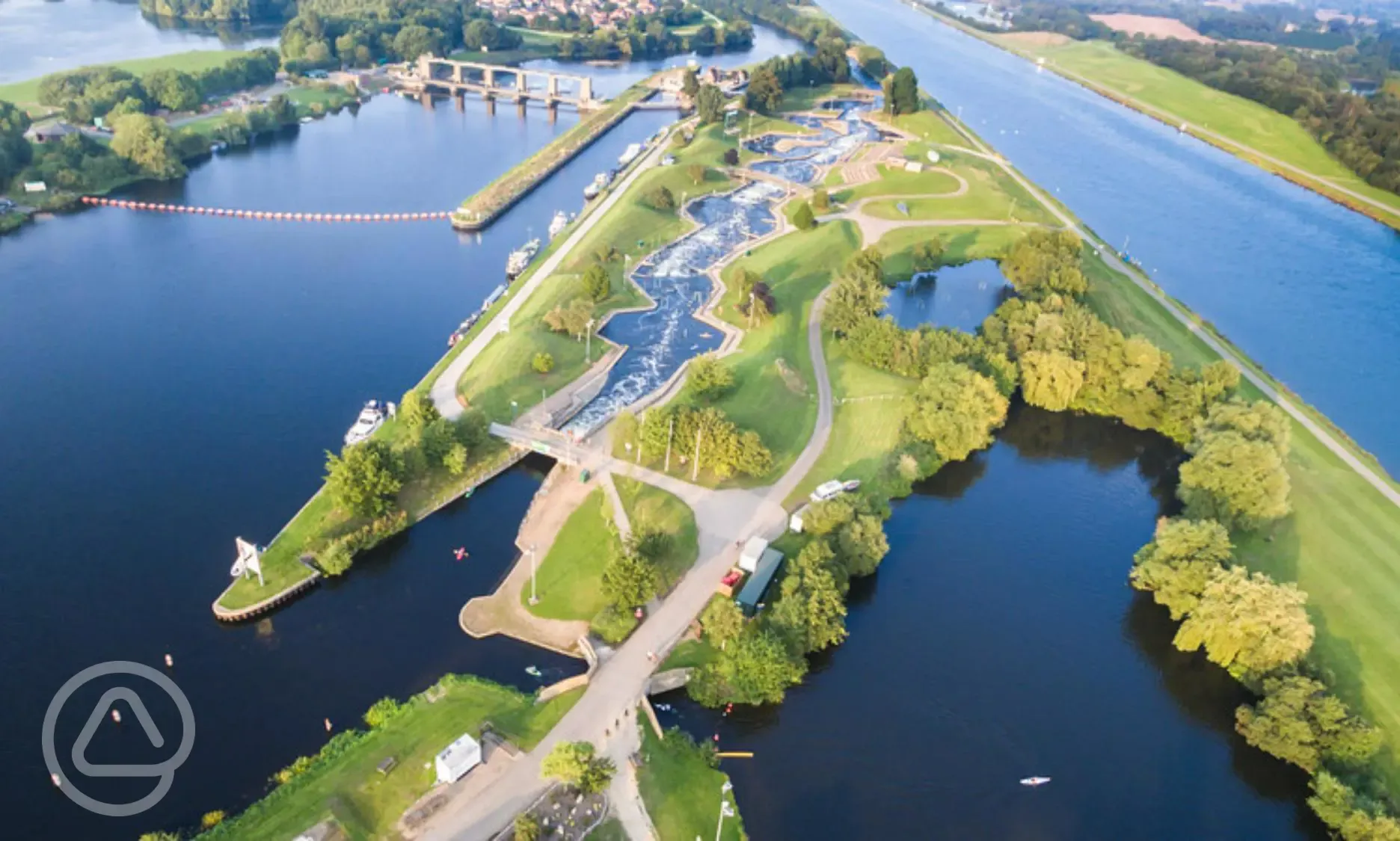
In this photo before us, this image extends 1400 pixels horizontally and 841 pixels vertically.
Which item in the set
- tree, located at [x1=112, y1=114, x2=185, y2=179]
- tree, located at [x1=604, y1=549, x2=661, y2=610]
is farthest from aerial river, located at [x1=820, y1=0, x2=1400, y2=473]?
tree, located at [x1=112, y1=114, x2=185, y2=179]

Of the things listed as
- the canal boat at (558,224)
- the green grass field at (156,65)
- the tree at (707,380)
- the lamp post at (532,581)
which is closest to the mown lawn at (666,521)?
the lamp post at (532,581)

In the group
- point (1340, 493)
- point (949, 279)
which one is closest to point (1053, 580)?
point (1340, 493)

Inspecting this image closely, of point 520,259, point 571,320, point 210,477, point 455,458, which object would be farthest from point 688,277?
point 210,477

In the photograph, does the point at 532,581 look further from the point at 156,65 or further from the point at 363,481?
the point at 156,65

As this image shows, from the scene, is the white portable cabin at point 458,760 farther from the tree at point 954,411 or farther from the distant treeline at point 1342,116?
the distant treeline at point 1342,116

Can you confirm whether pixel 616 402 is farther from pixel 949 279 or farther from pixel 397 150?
pixel 397 150

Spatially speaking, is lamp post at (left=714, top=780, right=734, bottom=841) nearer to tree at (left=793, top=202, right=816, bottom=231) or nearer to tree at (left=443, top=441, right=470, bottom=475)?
tree at (left=443, top=441, right=470, bottom=475)
